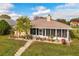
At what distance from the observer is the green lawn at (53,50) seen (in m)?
30.8

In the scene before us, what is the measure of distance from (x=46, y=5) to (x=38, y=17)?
31.1 inches

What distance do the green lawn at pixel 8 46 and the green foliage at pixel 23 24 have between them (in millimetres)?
657

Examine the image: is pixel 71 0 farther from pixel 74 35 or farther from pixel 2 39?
pixel 2 39

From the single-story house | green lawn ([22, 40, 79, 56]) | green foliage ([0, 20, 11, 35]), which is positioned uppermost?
the single-story house

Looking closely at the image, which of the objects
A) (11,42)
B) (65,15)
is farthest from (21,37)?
(65,15)

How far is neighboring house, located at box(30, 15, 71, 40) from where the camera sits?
3112 centimetres

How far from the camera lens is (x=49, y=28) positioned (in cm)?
3147

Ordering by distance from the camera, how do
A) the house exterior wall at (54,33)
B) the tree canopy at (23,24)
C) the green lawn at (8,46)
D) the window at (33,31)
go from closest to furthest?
the green lawn at (8,46)
the tree canopy at (23,24)
the house exterior wall at (54,33)
the window at (33,31)

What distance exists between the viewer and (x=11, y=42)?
31.2m

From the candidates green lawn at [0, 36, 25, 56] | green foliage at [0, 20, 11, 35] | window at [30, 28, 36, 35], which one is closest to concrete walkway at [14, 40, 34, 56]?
green lawn at [0, 36, 25, 56]

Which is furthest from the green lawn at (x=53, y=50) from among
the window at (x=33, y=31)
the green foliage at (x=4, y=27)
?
the green foliage at (x=4, y=27)

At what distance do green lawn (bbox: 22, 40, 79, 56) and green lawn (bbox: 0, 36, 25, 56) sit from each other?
1.77ft

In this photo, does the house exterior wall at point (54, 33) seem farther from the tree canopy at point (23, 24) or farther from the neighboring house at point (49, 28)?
the tree canopy at point (23, 24)

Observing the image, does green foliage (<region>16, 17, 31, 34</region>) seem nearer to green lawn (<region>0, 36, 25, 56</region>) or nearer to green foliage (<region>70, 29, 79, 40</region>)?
green lawn (<region>0, 36, 25, 56</region>)
